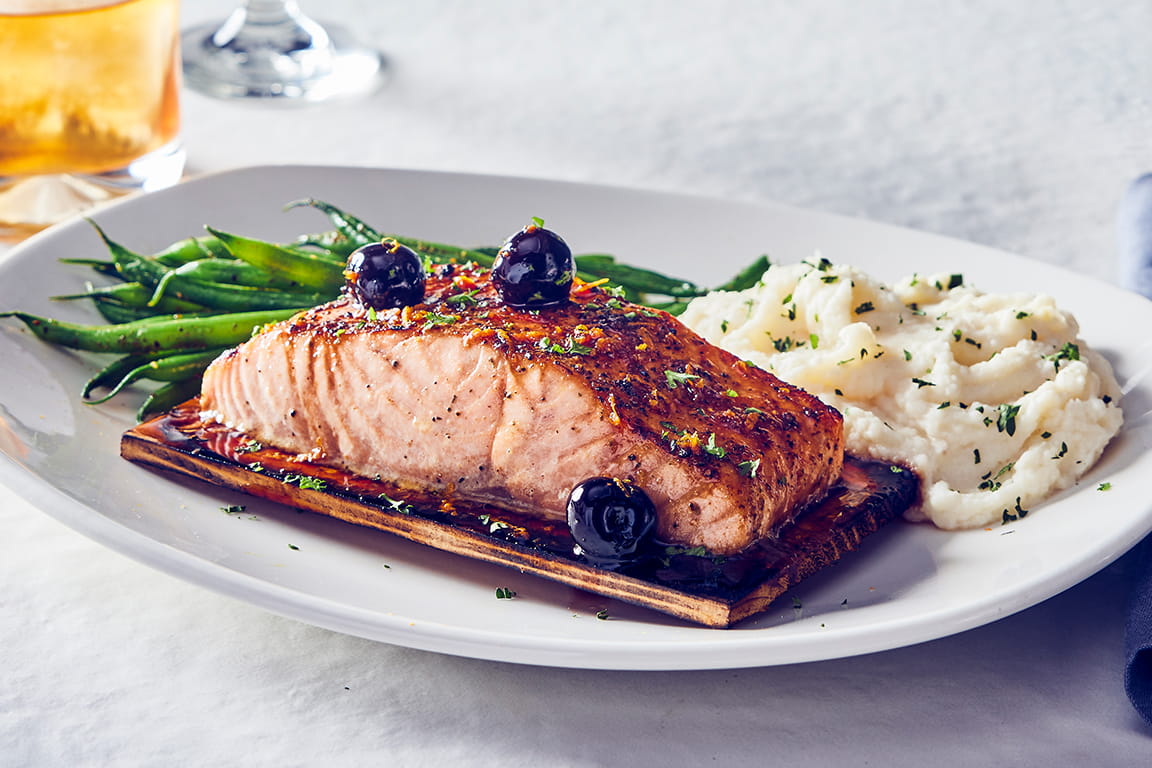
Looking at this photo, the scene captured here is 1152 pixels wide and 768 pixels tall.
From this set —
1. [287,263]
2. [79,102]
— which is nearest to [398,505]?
[287,263]

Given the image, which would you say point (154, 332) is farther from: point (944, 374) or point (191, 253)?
point (944, 374)

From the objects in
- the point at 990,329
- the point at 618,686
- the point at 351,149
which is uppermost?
the point at 990,329

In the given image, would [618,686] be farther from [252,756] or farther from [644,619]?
[252,756]

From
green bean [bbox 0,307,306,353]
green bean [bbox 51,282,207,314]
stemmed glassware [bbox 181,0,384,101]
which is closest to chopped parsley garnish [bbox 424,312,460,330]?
green bean [bbox 0,307,306,353]

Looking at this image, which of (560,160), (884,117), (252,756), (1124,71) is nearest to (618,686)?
(252,756)

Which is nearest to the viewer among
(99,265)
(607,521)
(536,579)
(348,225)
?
(607,521)

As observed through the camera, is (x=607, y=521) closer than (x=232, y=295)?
Yes

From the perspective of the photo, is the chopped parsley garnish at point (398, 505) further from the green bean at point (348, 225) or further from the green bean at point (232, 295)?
the green bean at point (348, 225)
